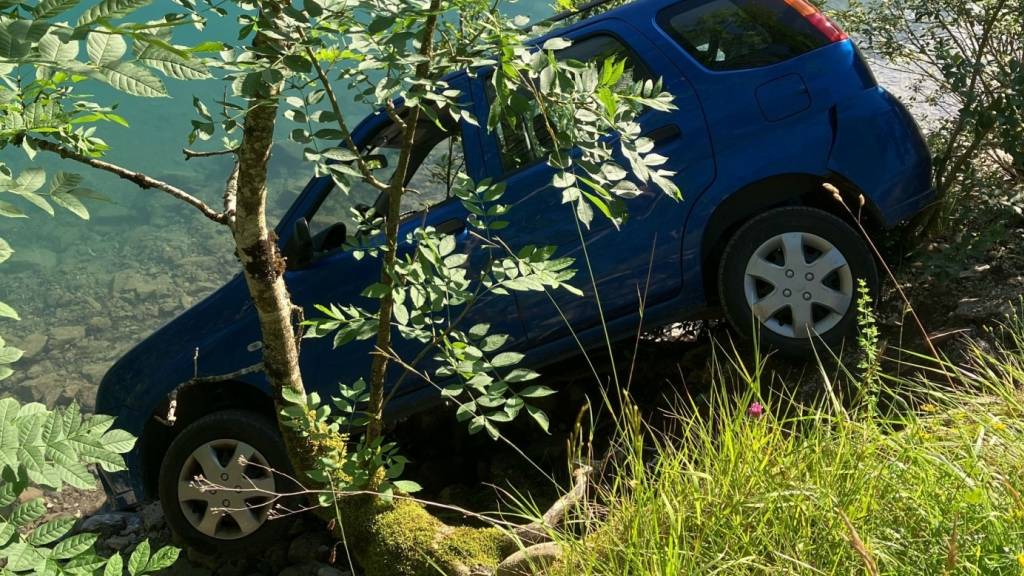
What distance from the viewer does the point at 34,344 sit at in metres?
12.1

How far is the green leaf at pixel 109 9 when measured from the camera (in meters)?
1.63

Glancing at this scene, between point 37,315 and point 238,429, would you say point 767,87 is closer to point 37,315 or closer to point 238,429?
point 238,429

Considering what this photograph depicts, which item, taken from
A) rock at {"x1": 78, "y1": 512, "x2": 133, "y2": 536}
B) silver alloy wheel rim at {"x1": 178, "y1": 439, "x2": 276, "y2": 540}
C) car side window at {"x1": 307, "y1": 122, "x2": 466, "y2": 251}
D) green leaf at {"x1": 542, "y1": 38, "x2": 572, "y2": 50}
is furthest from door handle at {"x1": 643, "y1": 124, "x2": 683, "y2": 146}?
rock at {"x1": 78, "y1": 512, "x2": 133, "y2": 536}

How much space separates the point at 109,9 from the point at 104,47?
0.39 feet

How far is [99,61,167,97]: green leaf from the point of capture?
1656mm

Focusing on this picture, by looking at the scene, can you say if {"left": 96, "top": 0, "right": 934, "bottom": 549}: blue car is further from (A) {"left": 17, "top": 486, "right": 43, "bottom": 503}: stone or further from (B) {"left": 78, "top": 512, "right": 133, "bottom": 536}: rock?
(A) {"left": 17, "top": 486, "right": 43, "bottom": 503}: stone

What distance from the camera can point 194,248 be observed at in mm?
13516

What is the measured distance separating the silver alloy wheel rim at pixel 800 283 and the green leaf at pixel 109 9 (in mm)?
3576

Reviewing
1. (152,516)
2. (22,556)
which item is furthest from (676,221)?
(152,516)

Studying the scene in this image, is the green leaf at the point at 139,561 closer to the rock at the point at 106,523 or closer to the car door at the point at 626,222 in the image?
the car door at the point at 626,222

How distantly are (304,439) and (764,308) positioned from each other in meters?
2.07

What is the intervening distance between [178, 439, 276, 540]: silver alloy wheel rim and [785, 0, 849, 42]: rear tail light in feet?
10.2

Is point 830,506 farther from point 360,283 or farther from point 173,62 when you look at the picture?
point 360,283

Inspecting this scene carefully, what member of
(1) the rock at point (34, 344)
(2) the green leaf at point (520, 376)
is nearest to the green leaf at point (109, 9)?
(2) the green leaf at point (520, 376)
